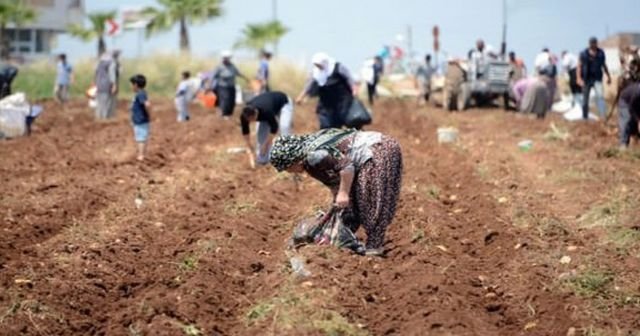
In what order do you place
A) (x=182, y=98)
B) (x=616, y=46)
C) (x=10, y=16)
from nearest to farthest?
(x=182, y=98), (x=616, y=46), (x=10, y=16)

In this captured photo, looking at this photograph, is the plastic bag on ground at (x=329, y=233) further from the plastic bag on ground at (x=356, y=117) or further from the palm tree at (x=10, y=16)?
the palm tree at (x=10, y=16)

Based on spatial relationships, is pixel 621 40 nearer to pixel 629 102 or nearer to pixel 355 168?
pixel 629 102

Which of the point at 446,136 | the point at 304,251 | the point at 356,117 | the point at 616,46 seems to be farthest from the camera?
the point at 616,46

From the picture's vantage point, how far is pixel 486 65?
24188mm

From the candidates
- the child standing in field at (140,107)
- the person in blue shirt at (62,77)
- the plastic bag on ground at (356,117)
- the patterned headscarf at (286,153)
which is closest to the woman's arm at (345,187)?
the patterned headscarf at (286,153)

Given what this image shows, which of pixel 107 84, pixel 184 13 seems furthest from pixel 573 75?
→ pixel 184 13

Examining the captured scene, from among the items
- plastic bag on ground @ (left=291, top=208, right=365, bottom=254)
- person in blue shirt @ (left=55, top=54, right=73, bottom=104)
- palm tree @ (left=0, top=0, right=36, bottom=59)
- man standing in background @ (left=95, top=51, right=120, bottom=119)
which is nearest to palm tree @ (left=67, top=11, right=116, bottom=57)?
palm tree @ (left=0, top=0, right=36, bottom=59)

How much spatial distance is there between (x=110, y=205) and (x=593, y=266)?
5.31 m

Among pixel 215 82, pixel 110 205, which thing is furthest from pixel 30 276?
pixel 215 82

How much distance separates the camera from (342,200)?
730 cm

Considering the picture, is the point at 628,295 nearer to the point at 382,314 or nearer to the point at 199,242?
the point at 382,314

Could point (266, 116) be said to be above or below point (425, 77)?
above

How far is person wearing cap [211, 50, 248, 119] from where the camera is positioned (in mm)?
21141

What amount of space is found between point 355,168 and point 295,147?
0.50 metres
